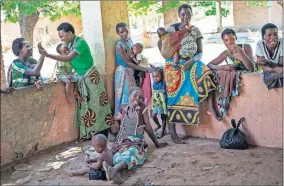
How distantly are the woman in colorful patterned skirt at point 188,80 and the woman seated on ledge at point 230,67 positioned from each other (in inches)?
5.2

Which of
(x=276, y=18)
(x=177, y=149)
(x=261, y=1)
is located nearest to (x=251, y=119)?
(x=177, y=149)

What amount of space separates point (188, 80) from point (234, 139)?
1.01 metres

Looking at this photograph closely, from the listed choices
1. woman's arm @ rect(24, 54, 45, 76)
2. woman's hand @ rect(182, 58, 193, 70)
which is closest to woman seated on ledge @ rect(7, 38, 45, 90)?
woman's arm @ rect(24, 54, 45, 76)

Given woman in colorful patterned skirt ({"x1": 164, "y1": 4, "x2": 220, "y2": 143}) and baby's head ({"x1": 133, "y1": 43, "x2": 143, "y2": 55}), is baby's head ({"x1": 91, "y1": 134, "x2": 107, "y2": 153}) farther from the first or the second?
baby's head ({"x1": 133, "y1": 43, "x2": 143, "y2": 55})

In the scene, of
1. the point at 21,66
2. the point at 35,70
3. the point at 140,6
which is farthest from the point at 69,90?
the point at 140,6

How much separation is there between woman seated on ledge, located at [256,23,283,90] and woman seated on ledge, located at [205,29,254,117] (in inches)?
12.1

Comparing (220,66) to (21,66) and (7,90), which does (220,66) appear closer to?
(21,66)

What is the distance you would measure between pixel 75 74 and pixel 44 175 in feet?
5.50

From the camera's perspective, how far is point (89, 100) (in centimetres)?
560

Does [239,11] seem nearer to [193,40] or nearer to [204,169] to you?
[193,40]

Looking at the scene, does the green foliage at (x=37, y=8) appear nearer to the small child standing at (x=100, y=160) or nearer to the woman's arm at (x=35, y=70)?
the woman's arm at (x=35, y=70)

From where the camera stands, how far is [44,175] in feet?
14.8

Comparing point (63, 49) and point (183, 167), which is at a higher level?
point (63, 49)

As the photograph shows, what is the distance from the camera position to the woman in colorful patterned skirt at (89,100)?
5438 millimetres
